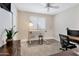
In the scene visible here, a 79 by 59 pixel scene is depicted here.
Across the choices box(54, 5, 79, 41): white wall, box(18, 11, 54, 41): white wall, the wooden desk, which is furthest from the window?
the wooden desk

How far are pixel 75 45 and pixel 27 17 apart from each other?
3.49 feet

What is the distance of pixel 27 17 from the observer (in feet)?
6.11

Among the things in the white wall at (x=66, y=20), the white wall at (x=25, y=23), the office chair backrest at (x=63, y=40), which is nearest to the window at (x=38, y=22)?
the white wall at (x=25, y=23)

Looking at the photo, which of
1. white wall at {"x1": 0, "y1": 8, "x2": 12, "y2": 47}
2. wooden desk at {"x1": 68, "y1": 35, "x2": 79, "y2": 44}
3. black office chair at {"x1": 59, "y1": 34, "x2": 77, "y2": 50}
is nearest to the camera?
white wall at {"x1": 0, "y1": 8, "x2": 12, "y2": 47}

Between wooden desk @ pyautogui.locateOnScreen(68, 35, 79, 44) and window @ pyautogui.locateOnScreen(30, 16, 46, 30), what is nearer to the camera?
wooden desk @ pyautogui.locateOnScreen(68, 35, 79, 44)

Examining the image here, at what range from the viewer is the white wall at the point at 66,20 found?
70.6 inches

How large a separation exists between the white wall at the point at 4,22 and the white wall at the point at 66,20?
908 mm

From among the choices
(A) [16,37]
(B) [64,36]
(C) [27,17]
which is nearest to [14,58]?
(A) [16,37]

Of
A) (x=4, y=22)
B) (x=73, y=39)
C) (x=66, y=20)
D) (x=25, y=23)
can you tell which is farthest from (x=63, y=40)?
(x=4, y=22)

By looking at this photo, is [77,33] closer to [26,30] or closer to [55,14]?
[55,14]

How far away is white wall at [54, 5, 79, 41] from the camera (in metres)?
1.79

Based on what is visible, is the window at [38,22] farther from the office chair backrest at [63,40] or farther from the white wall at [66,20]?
the office chair backrest at [63,40]

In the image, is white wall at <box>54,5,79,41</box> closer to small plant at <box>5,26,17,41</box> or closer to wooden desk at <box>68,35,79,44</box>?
wooden desk at <box>68,35,79,44</box>

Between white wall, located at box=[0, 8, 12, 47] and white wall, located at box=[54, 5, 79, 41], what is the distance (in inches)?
35.8
